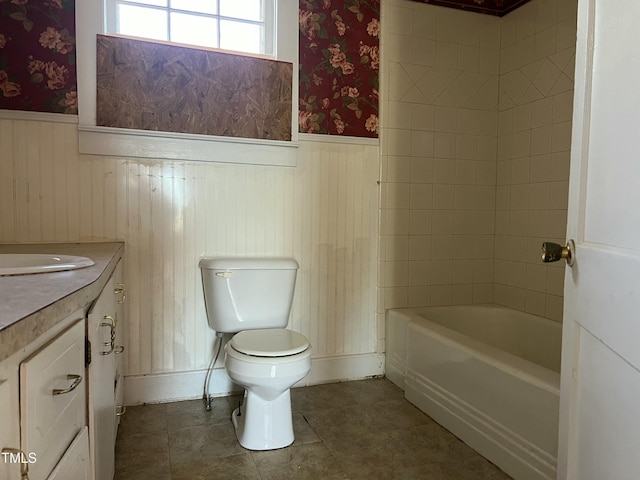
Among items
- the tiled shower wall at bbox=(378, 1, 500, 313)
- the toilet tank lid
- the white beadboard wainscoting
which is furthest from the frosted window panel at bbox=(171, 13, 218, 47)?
the toilet tank lid

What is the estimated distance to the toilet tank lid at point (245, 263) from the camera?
6.86 feet

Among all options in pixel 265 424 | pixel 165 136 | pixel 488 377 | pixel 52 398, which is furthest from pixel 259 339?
pixel 52 398

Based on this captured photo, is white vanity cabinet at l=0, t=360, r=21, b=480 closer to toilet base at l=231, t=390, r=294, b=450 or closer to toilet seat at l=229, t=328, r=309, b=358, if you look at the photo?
toilet seat at l=229, t=328, r=309, b=358

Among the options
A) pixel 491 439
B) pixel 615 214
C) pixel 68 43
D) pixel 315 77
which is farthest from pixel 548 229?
pixel 68 43

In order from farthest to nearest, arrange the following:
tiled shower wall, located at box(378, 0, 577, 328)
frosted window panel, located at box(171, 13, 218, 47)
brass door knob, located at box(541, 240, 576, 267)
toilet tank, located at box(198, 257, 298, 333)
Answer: tiled shower wall, located at box(378, 0, 577, 328), frosted window panel, located at box(171, 13, 218, 47), toilet tank, located at box(198, 257, 298, 333), brass door knob, located at box(541, 240, 576, 267)

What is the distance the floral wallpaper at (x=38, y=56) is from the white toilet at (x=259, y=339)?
0.99 meters

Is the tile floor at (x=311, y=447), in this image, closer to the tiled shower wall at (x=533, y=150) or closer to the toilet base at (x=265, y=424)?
the toilet base at (x=265, y=424)

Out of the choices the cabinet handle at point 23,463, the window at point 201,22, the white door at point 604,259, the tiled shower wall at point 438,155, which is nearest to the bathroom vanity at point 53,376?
the cabinet handle at point 23,463

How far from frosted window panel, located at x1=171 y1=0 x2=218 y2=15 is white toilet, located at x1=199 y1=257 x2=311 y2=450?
1.24 m

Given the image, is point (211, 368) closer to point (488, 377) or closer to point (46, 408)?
point (488, 377)

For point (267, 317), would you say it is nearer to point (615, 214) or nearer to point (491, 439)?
point (491, 439)

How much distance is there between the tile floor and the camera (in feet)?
5.49

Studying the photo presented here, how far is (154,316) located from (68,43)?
1.31m

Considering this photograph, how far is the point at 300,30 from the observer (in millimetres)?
2348
